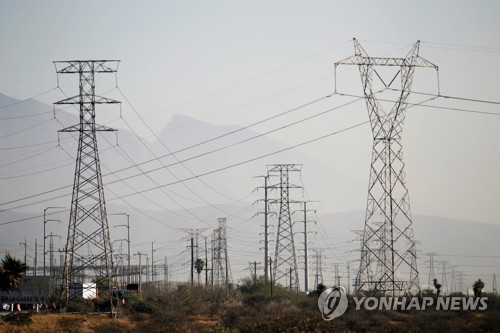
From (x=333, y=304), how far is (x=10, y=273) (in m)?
30.5

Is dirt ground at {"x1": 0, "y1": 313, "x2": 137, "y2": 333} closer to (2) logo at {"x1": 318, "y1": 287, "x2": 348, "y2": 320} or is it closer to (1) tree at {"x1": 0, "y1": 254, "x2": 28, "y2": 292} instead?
(1) tree at {"x1": 0, "y1": 254, "x2": 28, "y2": 292}

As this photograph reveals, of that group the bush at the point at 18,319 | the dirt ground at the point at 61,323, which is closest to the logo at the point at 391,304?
the dirt ground at the point at 61,323

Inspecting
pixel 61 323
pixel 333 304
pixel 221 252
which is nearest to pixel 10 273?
pixel 61 323

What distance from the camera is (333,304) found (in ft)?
249

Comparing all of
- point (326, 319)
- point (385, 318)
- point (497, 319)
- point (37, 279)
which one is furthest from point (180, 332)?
point (37, 279)

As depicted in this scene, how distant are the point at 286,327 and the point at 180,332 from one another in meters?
8.02

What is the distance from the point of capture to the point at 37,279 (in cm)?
13162

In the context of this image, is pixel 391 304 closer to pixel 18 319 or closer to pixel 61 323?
pixel 61 323

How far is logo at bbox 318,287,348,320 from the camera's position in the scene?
227 feet

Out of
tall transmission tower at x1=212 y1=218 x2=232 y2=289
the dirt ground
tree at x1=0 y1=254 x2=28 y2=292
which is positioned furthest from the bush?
tall transmission tower at x1=212 y1=218 x2=232 y2=289

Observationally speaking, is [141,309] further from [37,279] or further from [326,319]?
[37,279]

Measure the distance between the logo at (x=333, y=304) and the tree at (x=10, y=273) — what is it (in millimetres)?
27448

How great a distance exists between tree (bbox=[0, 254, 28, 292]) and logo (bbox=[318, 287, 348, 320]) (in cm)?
2745

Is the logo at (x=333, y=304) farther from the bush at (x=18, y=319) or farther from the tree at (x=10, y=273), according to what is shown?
the tree at (x=10, y=273)
